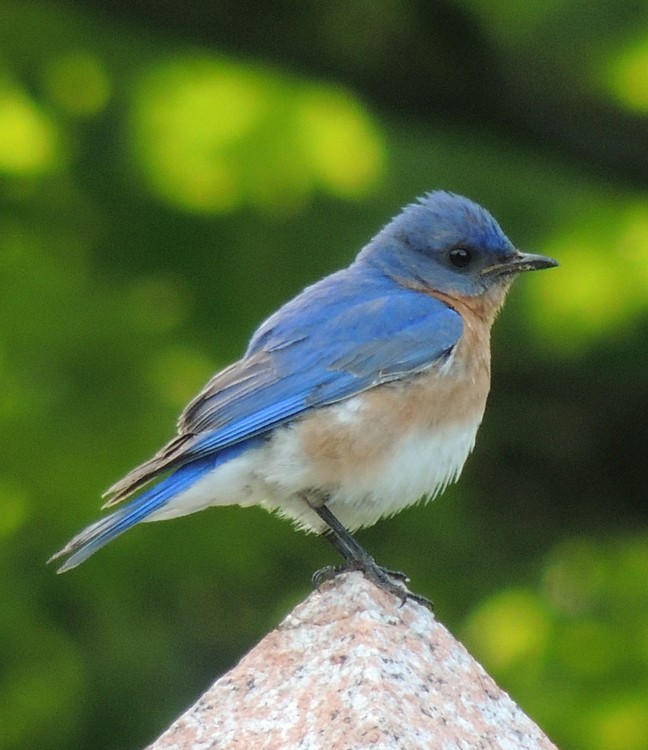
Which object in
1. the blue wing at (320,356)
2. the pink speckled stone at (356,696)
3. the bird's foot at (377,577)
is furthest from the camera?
the blue wing at (320,356)

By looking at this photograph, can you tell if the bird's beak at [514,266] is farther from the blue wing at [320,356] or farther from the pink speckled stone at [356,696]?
the pink speckled stone at [356,696]

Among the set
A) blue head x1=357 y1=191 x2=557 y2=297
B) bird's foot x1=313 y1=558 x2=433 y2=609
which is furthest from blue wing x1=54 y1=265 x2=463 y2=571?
bird's foot x1=313 y1=558 x2=433 y2=609

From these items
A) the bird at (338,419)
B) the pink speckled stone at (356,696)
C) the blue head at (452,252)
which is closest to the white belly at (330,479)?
the bird at (338,419)

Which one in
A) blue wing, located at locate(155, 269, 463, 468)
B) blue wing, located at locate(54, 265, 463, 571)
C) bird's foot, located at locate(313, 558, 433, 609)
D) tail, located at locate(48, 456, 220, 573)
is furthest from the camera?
Answer: blue wing, located at locate(155, 269, 463, 468)

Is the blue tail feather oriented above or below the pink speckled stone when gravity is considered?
above

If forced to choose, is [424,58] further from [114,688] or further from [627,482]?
[114,688]

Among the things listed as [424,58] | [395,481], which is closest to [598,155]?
[424,58]

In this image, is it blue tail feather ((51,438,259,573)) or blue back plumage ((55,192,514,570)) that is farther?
blue back plumage ((55,192,514,570))

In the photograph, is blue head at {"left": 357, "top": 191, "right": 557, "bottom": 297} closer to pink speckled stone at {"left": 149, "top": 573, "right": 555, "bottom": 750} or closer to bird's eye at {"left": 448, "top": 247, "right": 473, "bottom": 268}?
bird's eye at {"left": 448, "top": 247, "right": 473, "bottom": 268}

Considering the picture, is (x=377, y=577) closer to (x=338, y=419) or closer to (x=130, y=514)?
(x=338, y=419)
